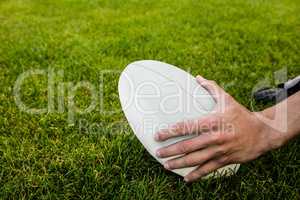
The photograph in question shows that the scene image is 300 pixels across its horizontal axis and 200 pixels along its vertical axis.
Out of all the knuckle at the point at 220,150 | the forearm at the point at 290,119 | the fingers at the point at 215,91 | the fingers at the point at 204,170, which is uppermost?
the fingers at the point at 215,91

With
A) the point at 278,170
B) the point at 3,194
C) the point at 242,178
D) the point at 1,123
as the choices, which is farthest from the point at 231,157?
the point at 1,123

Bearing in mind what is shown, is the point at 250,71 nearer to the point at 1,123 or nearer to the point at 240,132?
the point at 240,132

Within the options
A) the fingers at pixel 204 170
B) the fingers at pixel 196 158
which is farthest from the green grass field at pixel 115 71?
the fingers at pixel 196 158

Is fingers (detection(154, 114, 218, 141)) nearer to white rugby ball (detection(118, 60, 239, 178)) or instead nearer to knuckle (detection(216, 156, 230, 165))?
white rugby ball (detection(118, 60, 239, 178))

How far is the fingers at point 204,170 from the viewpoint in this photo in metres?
1.70

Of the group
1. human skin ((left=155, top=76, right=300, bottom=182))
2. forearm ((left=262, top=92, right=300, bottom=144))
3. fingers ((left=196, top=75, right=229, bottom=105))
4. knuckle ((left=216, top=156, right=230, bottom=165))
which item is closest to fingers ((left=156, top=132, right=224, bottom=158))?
human skin ((left=155, top=76, right=300, bottom=182))

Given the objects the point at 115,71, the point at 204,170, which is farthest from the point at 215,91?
the point at 115,71

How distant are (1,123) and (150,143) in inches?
40.7

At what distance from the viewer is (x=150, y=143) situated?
69.3 inches

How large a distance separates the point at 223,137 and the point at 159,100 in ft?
1.17

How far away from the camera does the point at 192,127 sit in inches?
64.2

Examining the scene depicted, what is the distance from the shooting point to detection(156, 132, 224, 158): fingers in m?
1.59

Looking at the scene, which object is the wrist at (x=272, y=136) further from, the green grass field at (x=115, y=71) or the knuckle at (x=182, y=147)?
the knuckle at (x=182, y=147)

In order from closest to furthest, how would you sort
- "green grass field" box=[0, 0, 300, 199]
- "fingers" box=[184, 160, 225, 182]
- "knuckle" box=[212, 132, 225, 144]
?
"knuckle" box=[212, 132, 225, 144], "fingers" box=[184, 160, 225, 182], "green grass field" box=[0, 0, 300, 199]
